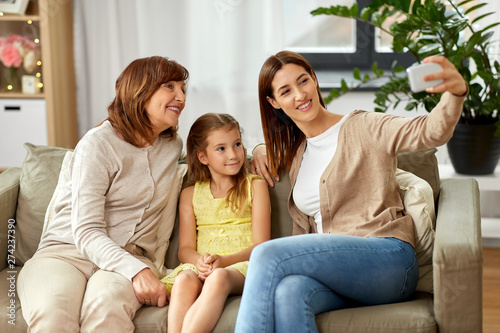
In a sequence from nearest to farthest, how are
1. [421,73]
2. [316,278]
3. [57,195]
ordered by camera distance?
[421,73] → [316,278] → [57,195]

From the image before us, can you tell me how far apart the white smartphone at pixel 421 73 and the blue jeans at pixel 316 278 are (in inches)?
16.7

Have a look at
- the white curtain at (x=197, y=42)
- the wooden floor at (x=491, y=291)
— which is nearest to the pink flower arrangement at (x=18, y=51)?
the white curtain at (x=197, y=42)

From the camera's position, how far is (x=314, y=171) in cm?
174

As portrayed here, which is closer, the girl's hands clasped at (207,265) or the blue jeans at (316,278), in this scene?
the blue jeans at (316,278)

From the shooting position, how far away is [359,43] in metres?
3.14

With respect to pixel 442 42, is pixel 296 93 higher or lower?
lower

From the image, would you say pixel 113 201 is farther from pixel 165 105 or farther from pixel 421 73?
pixel 421 73

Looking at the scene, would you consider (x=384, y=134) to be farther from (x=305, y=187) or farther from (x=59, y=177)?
(x=59, y=177)

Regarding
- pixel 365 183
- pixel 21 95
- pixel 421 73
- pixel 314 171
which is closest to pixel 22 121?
pixel 21 95

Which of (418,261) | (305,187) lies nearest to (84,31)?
(305,187)

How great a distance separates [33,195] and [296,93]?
0.92m

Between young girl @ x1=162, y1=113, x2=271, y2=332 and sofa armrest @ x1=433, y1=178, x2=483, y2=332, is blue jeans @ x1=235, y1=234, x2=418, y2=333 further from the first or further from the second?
young girl @ x1=162, y1=113, x2=271, y2=332

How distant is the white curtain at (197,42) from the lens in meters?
3.12

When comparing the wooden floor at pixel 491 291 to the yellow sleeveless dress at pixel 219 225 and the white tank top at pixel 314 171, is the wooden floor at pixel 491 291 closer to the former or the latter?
the white tank top at pixel 314 171
